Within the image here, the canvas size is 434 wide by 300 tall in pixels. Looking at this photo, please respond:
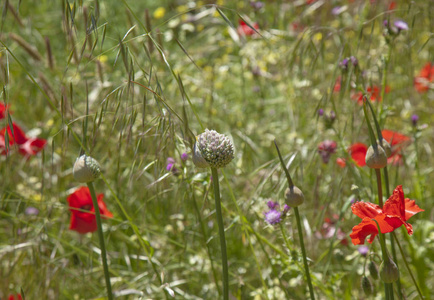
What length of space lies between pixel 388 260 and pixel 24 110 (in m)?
1.98

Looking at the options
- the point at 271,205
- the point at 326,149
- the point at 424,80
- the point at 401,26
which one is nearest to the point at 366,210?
the point at 271,205

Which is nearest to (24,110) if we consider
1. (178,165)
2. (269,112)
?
(269,112)

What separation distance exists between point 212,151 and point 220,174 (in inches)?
21.4

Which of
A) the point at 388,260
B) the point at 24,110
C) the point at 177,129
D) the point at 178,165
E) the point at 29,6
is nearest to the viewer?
the point at 388,260

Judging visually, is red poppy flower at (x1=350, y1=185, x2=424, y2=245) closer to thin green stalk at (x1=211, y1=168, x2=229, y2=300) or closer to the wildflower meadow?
the wildflower meadow

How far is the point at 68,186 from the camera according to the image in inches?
70.0

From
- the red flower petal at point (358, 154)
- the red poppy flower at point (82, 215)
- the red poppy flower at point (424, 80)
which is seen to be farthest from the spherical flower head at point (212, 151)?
the red poppy flower at point (424, 80)

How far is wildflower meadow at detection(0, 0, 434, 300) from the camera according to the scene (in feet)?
2.62

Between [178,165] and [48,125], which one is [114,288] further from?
[48,125]

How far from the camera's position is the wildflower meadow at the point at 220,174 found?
800 millimetres

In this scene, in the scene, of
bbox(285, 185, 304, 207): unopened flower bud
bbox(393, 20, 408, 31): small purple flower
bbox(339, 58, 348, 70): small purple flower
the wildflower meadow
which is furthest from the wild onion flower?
bbox(285, 185, 304, 207): unopened flower bud

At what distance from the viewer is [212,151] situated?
694mm

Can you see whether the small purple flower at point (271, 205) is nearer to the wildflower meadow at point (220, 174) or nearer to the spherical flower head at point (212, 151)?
the wildflower meadow at point (220, 174)

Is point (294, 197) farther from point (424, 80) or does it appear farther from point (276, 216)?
point (424, 80)
